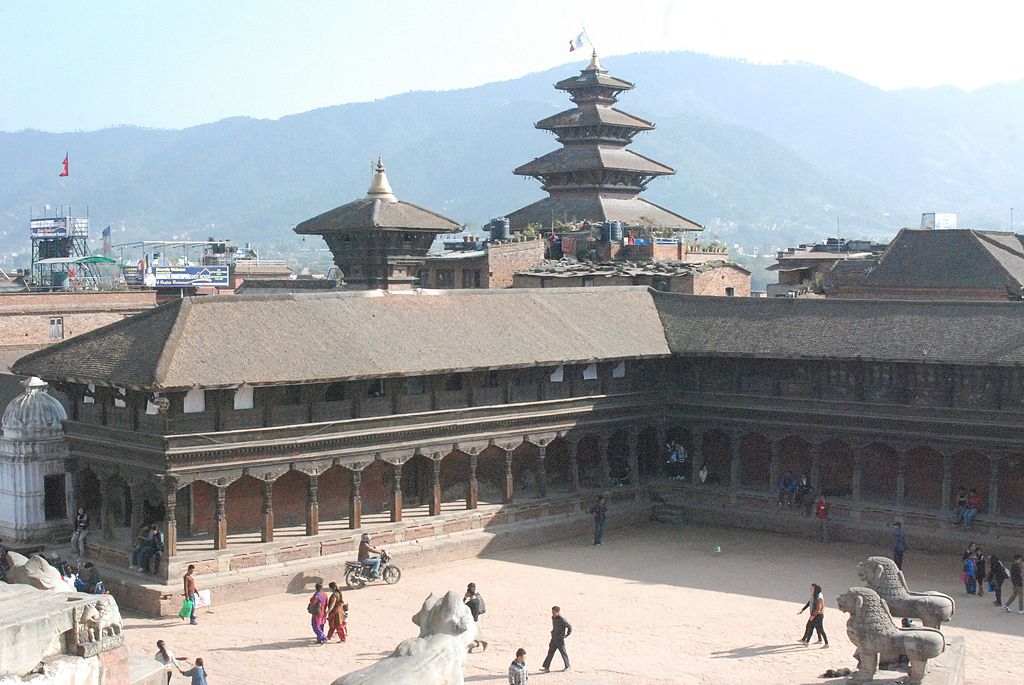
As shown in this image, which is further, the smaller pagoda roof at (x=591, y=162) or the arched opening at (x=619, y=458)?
the smaller pagoda roof at (x=591, y=162)

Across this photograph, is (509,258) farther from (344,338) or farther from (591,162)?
(344,338)

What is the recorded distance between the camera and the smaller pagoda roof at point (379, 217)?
164 feet

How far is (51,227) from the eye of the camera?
92.3m

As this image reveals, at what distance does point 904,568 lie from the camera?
38.2 meters

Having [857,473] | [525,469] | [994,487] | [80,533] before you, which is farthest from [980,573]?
[80,533]

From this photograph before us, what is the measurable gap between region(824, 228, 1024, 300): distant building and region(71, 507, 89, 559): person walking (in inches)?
1338

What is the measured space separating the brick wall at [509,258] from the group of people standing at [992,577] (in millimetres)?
28921

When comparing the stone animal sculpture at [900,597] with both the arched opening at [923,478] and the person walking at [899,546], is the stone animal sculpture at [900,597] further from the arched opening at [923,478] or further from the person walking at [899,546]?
the arched opening at [923,478]

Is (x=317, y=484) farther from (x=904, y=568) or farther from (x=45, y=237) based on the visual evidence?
(x=45, y=237)

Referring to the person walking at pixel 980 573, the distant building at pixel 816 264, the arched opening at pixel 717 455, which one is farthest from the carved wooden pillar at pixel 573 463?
the distant building at pixel 816 264

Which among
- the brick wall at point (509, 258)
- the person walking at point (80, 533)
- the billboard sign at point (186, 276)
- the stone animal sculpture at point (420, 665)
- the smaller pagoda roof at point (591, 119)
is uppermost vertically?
the smaller pagoda roof at point (591, 119)

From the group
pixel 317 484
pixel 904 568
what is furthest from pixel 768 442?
pixel 317 484

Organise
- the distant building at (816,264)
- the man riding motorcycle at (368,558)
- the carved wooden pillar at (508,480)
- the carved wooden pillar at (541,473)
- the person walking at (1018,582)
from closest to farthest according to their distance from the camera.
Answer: the person walking at (1018,582), the man riding motorcycle at (368,558), the carved wooden pillar at (508,480), the carved wooden pillar at (541,473), the distant building at (816,264)

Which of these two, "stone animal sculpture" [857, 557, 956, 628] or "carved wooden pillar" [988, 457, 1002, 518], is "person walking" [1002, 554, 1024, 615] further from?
"stone animal sculpture" [857, 557, 956, 628]
